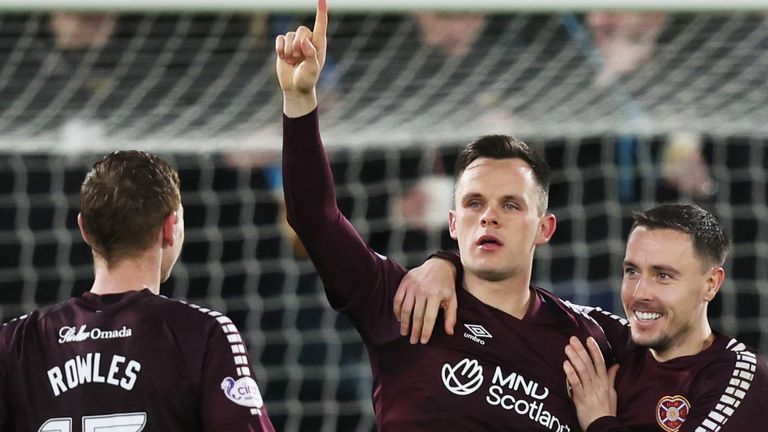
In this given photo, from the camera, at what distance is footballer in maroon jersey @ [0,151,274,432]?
2.80 meters

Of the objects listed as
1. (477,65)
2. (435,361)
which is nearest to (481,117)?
(477,65)

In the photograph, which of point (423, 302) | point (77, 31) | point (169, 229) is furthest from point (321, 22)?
point (77, 31)

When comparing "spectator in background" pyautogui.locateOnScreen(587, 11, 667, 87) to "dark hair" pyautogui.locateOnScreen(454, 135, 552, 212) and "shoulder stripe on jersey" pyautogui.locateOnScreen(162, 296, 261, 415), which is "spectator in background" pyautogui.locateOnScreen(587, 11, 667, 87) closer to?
"dark hair" pyautogui.locateOnScreen(454, 135, 552, 212)

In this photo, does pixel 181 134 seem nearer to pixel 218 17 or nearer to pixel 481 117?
pixel 218 17

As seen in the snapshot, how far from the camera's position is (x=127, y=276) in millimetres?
2920

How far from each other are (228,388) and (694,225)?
1311mm

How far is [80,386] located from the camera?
9.25ft

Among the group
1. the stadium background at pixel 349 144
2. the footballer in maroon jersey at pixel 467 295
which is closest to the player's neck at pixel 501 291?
the footballer in maroon jersey at pixel 467 295

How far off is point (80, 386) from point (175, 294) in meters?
3.51

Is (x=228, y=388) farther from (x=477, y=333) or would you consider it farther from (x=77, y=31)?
(x=77, y=31)

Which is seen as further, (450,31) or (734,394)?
(450,31)

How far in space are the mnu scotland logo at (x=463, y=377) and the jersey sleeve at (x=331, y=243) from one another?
0.54ft

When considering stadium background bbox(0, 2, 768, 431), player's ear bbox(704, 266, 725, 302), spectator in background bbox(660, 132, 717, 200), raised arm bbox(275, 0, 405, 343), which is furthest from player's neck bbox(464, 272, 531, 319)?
spectator in background bbox(660, 132, 717, 200)

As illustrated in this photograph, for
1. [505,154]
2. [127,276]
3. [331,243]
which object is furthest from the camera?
[505,154]
